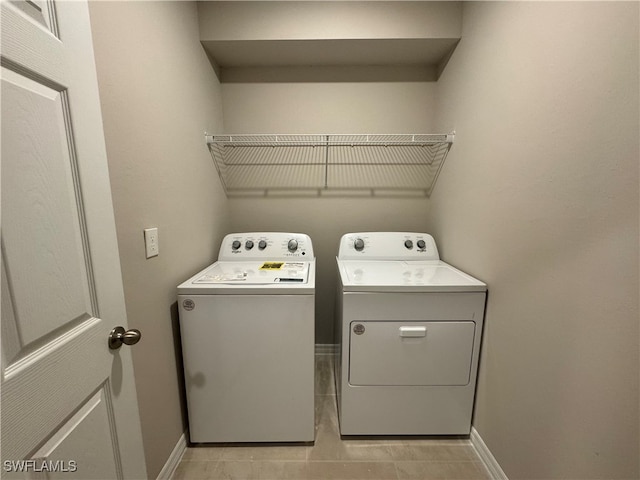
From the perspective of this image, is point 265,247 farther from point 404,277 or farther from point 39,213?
point 39,213

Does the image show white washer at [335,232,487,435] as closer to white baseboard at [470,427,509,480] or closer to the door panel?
white baseboard at [470,427,509,480]

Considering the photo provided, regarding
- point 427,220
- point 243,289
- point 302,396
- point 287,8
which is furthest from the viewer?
point 427,220

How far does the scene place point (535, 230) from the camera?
93 centimetres

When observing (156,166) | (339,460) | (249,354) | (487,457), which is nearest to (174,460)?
(249,354)

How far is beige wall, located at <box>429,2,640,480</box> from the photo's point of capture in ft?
2.18

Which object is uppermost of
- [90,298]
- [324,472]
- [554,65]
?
[554,65]

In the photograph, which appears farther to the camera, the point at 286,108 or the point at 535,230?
the point at 286,108

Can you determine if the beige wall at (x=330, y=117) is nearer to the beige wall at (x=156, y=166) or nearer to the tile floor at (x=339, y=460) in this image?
the beige wall at (x=156, y=166)

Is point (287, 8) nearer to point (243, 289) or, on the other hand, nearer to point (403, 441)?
point (243, 289)

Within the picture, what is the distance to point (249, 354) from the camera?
47.7 inches

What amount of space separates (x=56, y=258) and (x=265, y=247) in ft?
3.94

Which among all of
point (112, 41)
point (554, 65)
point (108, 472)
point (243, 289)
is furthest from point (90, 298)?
point (554, 65)

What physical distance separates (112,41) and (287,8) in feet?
3.48

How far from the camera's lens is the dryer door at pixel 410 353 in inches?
48.3
